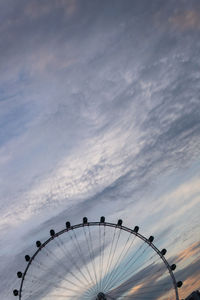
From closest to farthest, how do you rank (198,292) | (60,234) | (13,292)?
1. (13,292)
2. (60,234)
3. (198,292)

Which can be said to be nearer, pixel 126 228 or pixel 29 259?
pixel 29 259

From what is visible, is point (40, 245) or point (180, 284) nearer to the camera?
point (40, 245)

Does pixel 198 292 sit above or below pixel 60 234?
below

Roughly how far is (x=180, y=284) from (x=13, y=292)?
2828 cm

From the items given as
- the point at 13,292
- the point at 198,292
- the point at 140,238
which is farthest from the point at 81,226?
the point at 198,292

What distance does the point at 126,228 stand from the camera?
1801 inches

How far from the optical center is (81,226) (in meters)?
44.1

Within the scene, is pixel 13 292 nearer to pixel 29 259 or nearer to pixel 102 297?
pixel 29 259

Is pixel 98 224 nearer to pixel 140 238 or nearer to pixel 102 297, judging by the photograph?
pixel 140 238

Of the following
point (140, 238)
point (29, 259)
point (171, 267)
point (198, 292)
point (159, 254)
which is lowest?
point (198, 292)

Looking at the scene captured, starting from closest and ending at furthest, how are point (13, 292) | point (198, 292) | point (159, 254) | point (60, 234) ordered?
point (13, 292), point (60, 234), point (159, 254), point (198, 292)

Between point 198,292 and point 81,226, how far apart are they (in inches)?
1065

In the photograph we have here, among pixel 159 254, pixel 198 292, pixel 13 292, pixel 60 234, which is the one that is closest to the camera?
pixel 13 292

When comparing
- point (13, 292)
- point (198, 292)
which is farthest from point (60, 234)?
point (198, 292)
